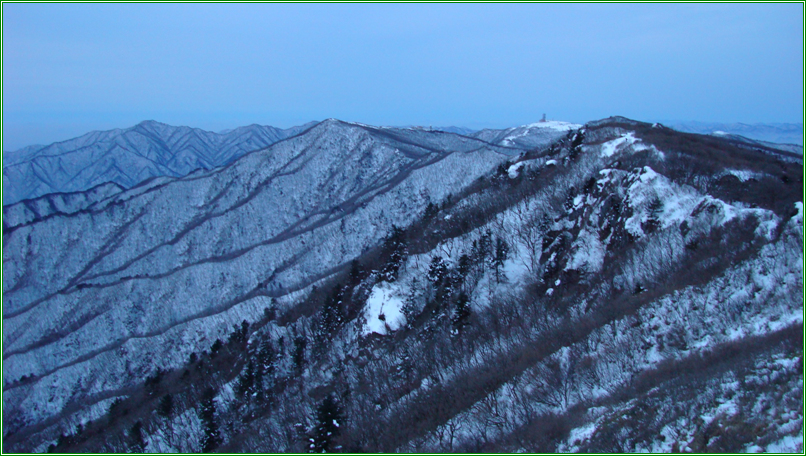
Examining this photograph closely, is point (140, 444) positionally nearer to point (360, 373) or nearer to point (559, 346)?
point (360, 373)

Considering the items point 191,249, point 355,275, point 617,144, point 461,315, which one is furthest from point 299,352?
point 191,249

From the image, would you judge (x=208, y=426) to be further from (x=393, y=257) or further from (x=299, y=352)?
(x=393, y=257)

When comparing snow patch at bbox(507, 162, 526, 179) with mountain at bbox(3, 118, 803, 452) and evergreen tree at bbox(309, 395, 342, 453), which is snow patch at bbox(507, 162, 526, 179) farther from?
evergreen tree at bbox(309, 395, 342, 453)

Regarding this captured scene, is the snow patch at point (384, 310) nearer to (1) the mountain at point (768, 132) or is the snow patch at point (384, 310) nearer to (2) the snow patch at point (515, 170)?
(2) the snow patch at point (515, 170)

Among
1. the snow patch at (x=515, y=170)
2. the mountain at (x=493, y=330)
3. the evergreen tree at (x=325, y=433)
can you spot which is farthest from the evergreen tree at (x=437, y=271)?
the snow patch at (x=515, y=170)

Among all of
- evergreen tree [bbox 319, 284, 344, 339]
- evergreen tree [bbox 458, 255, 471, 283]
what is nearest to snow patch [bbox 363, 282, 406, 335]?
evergreen tree [bbox 319, 284, 344, 339]

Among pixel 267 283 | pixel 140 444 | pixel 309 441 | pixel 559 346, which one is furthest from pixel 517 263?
pixel 267 283
